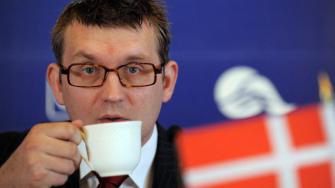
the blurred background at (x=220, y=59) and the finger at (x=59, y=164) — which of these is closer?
the finger at (x=59, y=164)

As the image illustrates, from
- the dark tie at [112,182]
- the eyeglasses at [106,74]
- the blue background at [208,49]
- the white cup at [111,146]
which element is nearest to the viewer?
the white cup at [111,146]

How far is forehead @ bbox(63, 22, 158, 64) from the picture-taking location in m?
1.05

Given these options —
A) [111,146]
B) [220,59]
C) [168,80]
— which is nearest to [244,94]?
[220,59]

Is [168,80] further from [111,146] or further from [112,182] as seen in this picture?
[111,146]

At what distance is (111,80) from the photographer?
1.01 m

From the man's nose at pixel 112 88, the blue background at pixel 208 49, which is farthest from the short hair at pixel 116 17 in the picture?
the blue background at pixel 208 49

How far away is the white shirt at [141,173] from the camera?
1126mm

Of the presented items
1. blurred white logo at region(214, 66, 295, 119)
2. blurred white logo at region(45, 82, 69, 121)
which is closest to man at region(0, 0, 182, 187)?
blurred white logo at region(45, 82, 69, 121)

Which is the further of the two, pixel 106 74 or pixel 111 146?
pixel 106 74

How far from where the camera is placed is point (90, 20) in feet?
3.60

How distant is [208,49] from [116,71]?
0.75 metres

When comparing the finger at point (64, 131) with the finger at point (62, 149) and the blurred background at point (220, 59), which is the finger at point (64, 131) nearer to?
→ the finger at point (62, 149)

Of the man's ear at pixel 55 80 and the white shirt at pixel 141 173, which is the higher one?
the man's ear at pixel 55 80

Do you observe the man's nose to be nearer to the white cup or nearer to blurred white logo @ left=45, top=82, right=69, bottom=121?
the white cup
